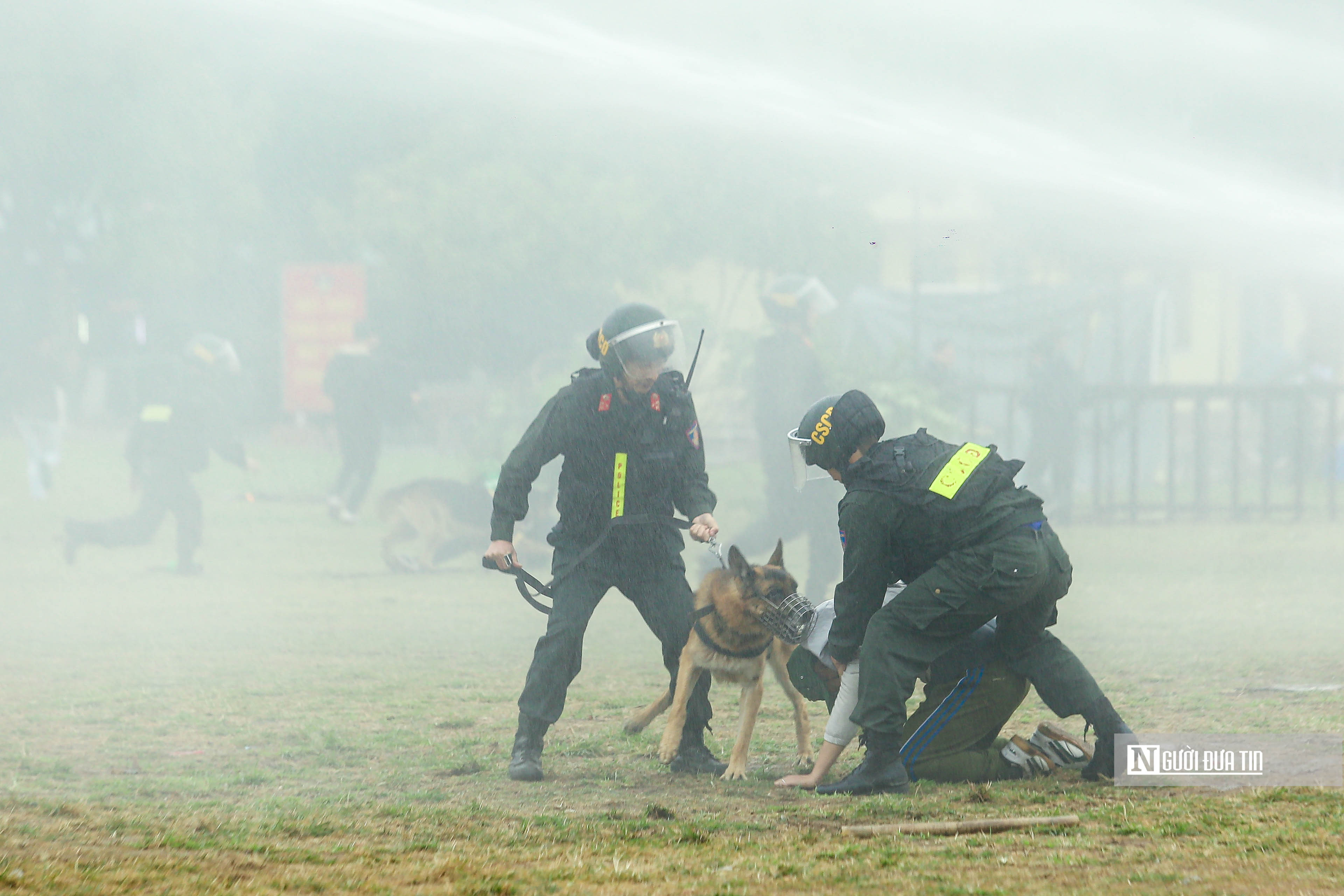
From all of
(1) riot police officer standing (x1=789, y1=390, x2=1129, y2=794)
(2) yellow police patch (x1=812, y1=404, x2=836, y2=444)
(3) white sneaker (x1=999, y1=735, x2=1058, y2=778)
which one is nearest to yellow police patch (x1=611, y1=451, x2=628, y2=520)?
(1) riot police officer standing (x1=789, y1=390, x2=1129, y2=794)

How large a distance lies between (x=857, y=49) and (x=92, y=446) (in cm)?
1211

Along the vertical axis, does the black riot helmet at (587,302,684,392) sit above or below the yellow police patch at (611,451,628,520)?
above

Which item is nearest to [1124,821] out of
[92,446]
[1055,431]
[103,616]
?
[103,616]

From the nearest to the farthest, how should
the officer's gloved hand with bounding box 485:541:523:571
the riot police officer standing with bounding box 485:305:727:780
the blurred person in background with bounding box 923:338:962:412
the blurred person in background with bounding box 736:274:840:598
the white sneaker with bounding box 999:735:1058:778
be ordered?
the white sneaker with bounding box 999:735:1058:778 → the officer's gloved hand with bounding box 485:541:523:571 → the riot police officer standing with bounding box 485:305:727:780 → the blurred person in background with bounding box 736:274:840:598 → the blurred person in background with bounding box 923:338:962:412

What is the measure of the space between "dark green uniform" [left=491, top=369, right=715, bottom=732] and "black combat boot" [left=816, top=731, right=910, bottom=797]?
809 millimetres

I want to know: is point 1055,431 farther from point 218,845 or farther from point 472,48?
point 218,845

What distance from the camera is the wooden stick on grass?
3.85 m

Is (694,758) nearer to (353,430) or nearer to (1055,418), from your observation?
(353,430)

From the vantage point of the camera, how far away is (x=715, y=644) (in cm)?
502

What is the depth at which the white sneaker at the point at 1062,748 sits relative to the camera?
479 cm

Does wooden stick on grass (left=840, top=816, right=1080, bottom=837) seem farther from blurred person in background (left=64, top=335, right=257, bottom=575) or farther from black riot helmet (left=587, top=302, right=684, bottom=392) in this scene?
blurred person in background (left=64, top=335, right=257, bottom=575)

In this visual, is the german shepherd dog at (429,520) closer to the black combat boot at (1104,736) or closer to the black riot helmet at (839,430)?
the black riot helmet at (839,430)

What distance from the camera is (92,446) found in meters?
18.8

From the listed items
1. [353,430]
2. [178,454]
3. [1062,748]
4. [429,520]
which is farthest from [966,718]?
[353,430]
